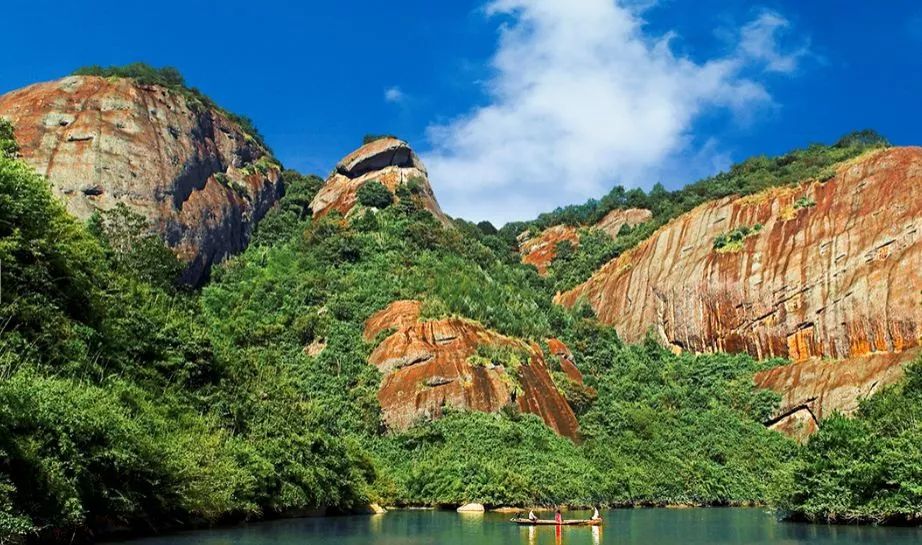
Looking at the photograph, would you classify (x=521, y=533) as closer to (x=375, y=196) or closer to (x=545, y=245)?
(x=375, y=196)

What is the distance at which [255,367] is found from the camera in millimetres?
53469

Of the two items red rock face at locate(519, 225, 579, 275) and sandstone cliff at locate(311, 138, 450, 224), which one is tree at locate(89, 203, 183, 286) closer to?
sandstone cliff at locate(311, 138, 450, 224)

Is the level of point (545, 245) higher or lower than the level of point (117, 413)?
higher

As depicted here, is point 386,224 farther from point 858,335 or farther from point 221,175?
point 858,335

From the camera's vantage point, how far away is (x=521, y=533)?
37.7 metres

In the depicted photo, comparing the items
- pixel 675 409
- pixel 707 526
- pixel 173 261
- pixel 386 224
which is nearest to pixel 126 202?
pixel 173 261

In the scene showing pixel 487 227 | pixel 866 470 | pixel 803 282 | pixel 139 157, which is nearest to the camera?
pixel 866 470

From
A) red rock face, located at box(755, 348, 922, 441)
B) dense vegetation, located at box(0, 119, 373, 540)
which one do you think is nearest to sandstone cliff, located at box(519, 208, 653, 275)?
red rock face, located at box(755, 348, 922, 441)

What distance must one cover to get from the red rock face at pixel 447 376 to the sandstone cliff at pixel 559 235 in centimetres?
4774

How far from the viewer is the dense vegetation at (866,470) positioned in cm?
3475

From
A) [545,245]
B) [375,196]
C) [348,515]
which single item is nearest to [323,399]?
[348,515]

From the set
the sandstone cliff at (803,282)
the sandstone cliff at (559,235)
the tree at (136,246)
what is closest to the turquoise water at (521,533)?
the tree at (136,246)

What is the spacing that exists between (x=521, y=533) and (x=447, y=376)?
84.6ft

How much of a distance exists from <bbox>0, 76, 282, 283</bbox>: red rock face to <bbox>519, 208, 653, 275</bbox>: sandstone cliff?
42588 millimetres
